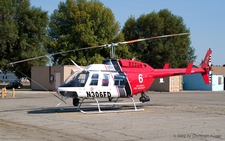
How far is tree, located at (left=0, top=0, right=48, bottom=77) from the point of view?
48188 mm

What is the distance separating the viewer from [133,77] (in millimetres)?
18781

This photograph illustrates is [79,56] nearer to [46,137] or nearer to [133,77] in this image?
[133,77]

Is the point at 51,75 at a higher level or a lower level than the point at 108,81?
higher

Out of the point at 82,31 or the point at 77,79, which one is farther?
the point at 82,31

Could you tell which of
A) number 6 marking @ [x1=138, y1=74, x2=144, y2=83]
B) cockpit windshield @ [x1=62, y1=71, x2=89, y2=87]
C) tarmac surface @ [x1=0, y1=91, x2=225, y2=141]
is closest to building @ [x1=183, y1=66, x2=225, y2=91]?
number 6 marking @ [x1=138, y1=74, x2=144, y2=83]

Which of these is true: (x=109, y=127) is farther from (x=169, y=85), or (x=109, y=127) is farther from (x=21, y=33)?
(x=21, y=33)

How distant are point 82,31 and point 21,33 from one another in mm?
8851

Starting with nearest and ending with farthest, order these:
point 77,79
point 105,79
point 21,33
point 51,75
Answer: point 77,79 < point 105,79 < point 51,75 < point 21,33

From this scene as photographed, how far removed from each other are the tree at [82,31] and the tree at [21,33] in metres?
3.53

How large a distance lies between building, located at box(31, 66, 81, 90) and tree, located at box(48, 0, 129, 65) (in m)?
9.34

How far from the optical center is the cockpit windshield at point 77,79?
17.0 m

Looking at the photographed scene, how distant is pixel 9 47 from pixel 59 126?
38.9 metres

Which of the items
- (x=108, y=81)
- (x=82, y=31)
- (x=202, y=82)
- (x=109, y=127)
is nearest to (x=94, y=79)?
(x=108, y=81)

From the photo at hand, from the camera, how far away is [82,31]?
5347cm
